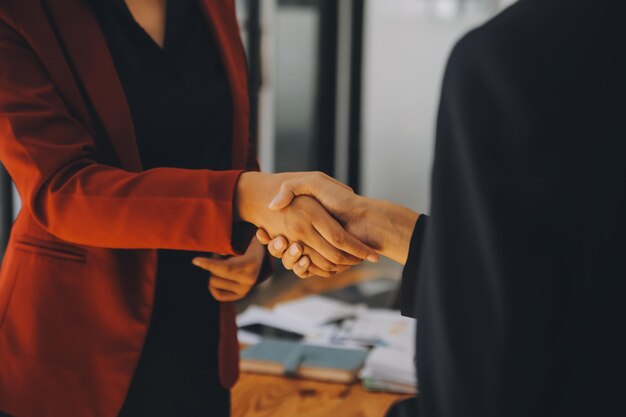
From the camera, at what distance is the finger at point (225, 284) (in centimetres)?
121

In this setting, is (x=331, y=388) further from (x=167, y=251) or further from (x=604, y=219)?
(x=604, y=219)

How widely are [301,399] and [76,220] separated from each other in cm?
80

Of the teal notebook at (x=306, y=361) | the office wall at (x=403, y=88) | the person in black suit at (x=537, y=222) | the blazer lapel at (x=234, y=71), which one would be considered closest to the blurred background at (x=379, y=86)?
the office wall at (x=403, y=88)

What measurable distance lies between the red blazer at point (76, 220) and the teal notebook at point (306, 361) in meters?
0.68

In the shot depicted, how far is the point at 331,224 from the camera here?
1.20m

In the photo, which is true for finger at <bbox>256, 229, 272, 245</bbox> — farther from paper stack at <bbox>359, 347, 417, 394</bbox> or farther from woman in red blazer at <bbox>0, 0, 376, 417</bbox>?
paper stack at <bbox>359, 347, 417, 394</bbox>

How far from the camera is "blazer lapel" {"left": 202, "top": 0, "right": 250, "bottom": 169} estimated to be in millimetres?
1231

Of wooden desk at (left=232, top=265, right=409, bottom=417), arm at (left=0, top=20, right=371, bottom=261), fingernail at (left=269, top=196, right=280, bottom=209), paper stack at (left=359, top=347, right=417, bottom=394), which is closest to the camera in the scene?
arm at (left=0, top=20, right=371, bottom=261)

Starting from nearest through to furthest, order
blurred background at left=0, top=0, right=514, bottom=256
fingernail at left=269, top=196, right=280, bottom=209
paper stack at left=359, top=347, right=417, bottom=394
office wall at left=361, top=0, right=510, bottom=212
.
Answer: fingernail at left=269, top=196, right=280, bottom=209, paper stack at left=359, top=347, right=417, bottom=394, blurred background at left=0, top=0, right=514, bottom=256, office wall at left=361, top=0, right=510, bottom=212

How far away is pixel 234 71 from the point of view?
124 cm

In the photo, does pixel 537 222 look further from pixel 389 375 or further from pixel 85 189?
pixel 389 375

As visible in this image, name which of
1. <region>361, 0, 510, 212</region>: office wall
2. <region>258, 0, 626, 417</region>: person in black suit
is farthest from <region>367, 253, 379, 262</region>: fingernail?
<region>361, 0, 510, 212</region>: office wall

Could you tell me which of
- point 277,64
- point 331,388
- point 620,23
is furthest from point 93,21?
point 277,64

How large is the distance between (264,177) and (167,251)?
0.24m
